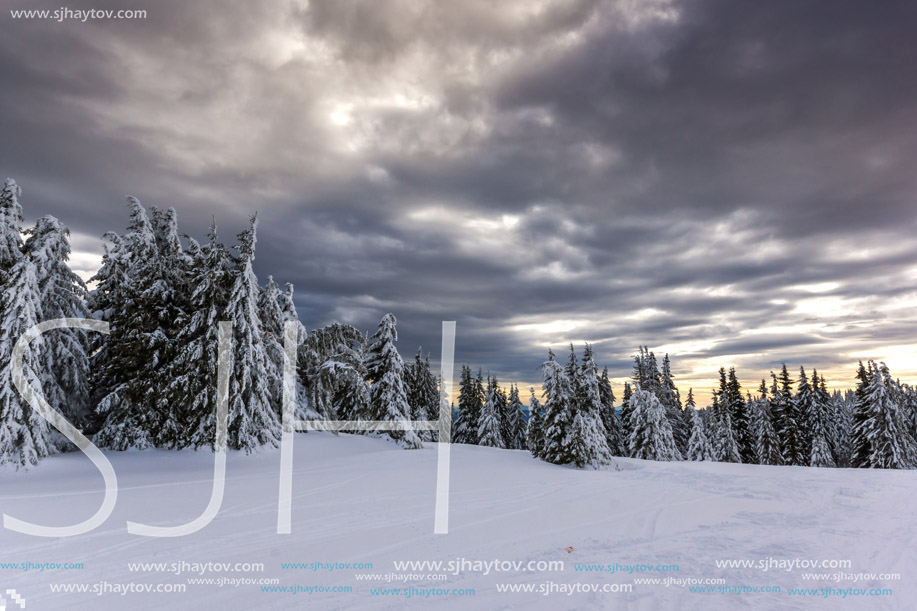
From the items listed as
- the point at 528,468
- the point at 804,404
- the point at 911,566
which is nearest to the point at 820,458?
the point at 804,404

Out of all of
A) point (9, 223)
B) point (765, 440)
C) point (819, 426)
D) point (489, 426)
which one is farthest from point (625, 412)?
point (9, 223)

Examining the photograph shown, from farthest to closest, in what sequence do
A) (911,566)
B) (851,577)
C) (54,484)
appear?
(54,484) → (911,566) → (851,577)

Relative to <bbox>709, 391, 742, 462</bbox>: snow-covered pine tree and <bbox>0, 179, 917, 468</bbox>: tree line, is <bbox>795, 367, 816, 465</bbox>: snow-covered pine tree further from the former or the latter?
<bbox>0, 179, 917, 468</bbox>: tree line

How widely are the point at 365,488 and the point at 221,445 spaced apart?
10.2m

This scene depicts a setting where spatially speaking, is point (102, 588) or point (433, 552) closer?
point (102, 588)

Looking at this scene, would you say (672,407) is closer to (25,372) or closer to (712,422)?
(712,422)

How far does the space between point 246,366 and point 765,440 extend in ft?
160

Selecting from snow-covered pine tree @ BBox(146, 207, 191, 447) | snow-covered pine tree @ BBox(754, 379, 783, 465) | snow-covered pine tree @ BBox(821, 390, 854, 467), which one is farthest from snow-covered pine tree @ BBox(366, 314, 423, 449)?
snow-covered pine tree @ BBox(821, 390, 854, 467)

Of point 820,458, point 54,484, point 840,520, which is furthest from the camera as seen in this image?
point 820,458

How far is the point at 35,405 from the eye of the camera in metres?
16.9

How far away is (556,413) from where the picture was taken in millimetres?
25109

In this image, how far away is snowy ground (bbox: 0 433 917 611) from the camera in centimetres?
634

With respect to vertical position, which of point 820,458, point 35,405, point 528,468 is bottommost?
point 820,458

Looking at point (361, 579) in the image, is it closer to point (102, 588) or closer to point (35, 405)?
point (102, 588)
